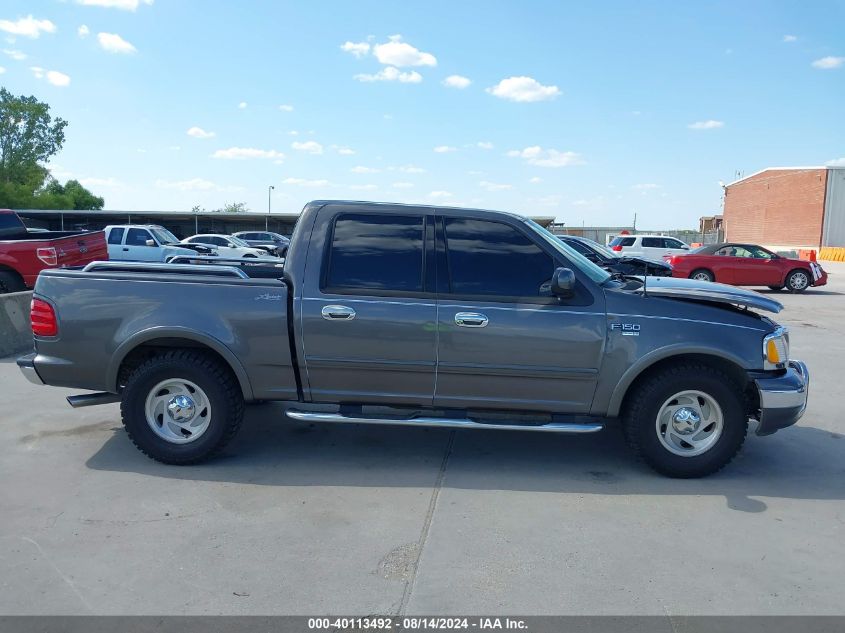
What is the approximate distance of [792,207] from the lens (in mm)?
48656

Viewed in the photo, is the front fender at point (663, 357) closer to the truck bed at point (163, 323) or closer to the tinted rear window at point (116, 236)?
the truck bed at point (163, 323)

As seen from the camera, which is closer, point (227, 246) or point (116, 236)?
point (116, 236)

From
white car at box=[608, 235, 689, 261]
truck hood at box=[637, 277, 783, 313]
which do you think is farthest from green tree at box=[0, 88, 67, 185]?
truck hood at box=[637, 277, 783, 313]

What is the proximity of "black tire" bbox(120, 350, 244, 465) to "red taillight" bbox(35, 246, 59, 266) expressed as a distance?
27.2 feet

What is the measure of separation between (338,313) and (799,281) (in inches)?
787

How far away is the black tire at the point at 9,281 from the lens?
11.6m

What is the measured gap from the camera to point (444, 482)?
4.62m

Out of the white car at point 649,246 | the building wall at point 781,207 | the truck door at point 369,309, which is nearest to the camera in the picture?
the truck door at point 369,309

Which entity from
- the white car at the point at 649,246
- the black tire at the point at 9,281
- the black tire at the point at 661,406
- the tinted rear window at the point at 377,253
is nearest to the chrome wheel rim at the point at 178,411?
the tinted rear window at the point at 377,253

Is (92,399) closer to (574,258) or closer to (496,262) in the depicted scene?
(496,262)

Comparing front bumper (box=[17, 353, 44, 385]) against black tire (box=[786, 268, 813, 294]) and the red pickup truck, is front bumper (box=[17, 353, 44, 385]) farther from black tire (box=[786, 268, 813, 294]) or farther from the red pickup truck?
black tire (box=[786, 268, 813, 294])

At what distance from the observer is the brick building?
44.7m

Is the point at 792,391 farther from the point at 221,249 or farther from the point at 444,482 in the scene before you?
the point at 221,249

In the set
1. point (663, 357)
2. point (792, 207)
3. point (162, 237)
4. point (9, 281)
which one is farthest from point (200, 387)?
point (792, 207)
